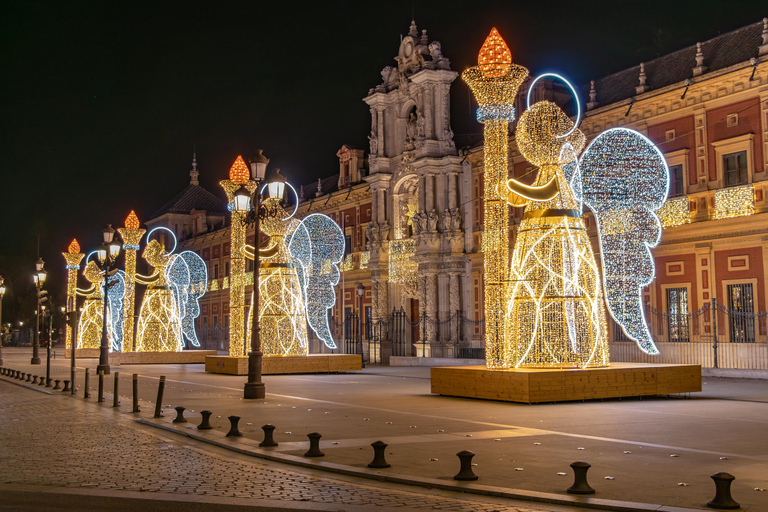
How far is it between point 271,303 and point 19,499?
58.5 ft

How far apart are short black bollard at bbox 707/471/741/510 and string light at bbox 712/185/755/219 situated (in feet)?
60.0

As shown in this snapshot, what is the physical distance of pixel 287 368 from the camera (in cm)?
2498

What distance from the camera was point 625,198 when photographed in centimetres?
1952

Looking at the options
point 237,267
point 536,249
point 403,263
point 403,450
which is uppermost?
point 403,263

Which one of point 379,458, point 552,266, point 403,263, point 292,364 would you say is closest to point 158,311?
point 403,263

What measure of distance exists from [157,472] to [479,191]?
2674cm

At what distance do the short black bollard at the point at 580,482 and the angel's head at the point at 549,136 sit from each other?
10293 millimetres

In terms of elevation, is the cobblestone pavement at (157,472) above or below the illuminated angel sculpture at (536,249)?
below

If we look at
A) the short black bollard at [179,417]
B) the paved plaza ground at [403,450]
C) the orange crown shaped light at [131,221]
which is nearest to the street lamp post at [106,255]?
→ the paved plaza ground at [403,450]

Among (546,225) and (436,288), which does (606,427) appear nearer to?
(546,225)

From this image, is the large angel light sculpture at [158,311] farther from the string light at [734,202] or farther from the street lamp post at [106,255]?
the string light at [734,202]

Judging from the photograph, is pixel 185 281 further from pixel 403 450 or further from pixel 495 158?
pixel 403 450

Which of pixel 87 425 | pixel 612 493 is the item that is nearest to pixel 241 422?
pixel 87 425

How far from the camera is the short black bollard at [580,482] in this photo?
6.91 meters
